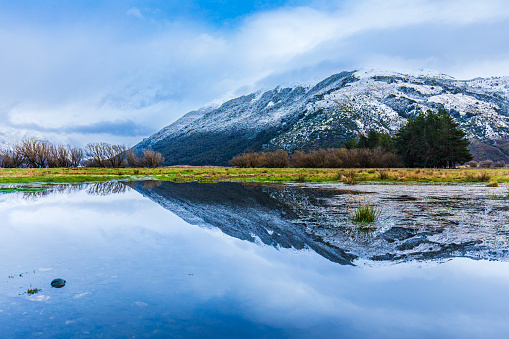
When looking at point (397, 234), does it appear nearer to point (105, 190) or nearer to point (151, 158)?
point (105, 190)

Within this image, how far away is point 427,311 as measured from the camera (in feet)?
14.7

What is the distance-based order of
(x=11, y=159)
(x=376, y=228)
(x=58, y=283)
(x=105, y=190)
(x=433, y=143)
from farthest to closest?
1. (x=11, y=159)
2. (x=433, y=143)
3. (x=105, y=190)
4. (x=376, y=228)
5. (x=58, y=283)

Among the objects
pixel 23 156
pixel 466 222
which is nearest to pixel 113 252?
pixel 466 222

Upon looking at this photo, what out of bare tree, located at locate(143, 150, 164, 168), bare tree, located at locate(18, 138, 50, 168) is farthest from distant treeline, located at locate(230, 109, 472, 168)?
bare tree, located at locate(18, 138, 50, 168)

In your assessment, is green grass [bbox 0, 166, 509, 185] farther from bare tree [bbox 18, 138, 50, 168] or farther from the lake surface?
bare tree [bbox 18, 138, 50, 168]

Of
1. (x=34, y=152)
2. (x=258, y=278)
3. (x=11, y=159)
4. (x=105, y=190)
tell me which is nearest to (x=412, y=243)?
(x=258, y=278)

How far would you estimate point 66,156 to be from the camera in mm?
74500

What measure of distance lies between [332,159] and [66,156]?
54134 millimetres

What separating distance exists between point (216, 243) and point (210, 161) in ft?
595

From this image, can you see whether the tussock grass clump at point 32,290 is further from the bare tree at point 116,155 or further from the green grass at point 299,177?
the bare tree at point 116,155

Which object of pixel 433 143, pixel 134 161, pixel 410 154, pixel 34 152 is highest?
pixel 34 152

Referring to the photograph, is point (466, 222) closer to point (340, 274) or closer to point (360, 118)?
point (340, 274)

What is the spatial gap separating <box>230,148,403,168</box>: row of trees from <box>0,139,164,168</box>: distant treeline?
2136 centimetres

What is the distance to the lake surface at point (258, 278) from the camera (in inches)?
164
